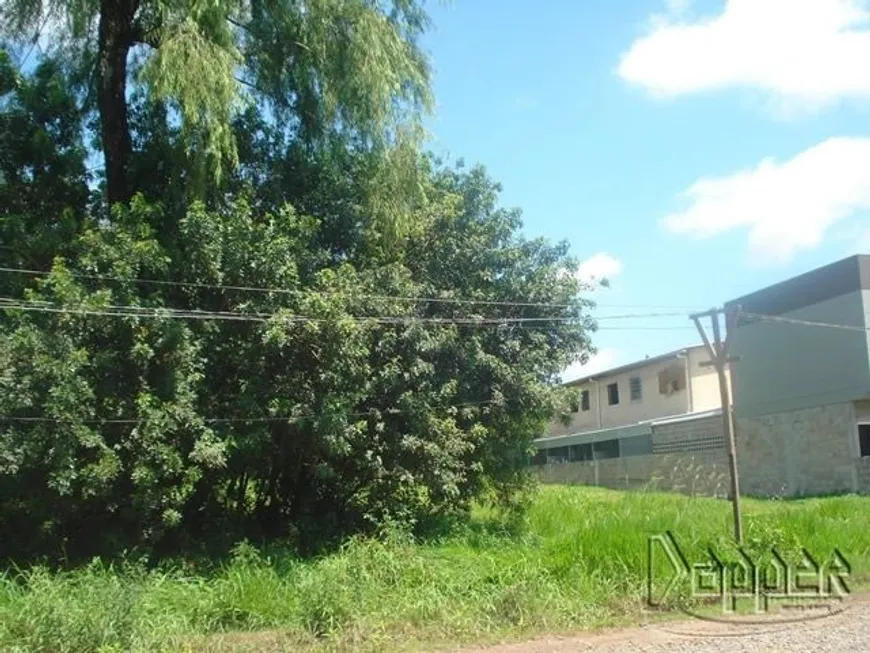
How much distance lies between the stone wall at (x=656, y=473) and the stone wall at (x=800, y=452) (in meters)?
1.66

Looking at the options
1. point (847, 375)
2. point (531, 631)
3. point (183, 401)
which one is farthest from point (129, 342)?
point (847, 375)

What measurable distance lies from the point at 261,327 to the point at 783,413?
2051 cm

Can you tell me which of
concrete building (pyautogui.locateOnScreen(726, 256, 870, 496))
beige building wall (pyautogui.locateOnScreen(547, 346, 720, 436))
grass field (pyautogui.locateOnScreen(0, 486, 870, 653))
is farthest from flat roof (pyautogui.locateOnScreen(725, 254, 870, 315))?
grass field (pyautogui.locateOnScreen(0, 486, 870, 653))

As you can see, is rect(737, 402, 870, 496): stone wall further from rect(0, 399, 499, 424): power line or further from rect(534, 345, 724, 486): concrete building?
rect(0, 399, 499, 424): power line

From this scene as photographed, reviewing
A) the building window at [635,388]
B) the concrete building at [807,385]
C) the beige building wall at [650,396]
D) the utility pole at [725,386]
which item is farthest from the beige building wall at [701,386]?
the utility pole at [725,386]

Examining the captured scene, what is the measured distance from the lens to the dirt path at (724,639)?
796cm

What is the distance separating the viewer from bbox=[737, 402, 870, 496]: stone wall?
23781 millimetres

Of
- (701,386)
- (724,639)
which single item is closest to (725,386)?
(724,639)

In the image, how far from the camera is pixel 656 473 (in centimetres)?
2630

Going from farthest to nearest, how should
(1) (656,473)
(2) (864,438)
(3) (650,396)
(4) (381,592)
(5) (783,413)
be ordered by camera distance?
1. (3) (650,396)
2. (5) (783,413)
3. (1) (656,473)
4. (2) (864,438)
5. (4) (381,592)

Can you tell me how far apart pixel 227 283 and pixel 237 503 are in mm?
3946

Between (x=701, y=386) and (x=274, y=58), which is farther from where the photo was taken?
(x=701, y=386)

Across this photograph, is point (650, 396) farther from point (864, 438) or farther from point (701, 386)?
point (864, 438)

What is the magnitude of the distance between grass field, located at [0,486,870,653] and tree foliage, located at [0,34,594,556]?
41.9 inches
